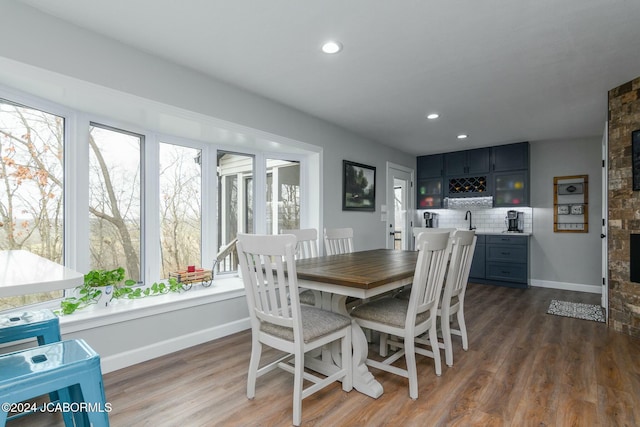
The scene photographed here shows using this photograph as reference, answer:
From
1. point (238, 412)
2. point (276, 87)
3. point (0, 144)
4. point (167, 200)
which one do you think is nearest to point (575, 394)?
point (238, 412)

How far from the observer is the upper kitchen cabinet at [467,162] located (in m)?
5.79

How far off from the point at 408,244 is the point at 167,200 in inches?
178

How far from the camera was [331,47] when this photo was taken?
2447 millimetres

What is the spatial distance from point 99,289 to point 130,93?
4.80ft

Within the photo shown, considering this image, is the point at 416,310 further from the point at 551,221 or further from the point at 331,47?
the point at 551,221

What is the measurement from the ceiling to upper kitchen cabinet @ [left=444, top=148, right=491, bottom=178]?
6.25ft

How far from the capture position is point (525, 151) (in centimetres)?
539

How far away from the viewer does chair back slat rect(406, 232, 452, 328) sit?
201 centimetres

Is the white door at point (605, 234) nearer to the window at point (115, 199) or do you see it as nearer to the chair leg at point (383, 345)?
the chair leg at point (383, 345)

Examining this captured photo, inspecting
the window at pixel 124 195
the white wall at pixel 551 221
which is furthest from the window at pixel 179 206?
the white wall at pixel 551 221

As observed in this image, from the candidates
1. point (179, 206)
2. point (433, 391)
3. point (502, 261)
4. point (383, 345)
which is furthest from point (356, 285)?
point (502, 261)

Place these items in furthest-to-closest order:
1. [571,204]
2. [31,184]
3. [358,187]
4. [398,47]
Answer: [571,204]
[358,187]
[398,47]
[31,184]

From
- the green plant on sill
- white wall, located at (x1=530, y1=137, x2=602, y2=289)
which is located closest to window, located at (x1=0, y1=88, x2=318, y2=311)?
the green plant on sill

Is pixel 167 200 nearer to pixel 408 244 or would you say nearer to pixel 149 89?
pixel 149 89
